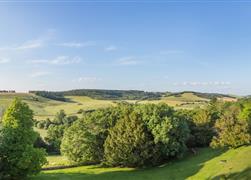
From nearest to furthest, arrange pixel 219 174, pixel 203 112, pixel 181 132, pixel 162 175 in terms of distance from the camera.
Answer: pixel 219 174 < pixel 162 175 < pixel 181 132 < pixel 203 112

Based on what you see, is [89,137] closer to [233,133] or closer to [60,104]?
[233,133]

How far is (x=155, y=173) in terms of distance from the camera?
46.1 m

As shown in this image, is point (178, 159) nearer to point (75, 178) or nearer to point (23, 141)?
point (75, 178)

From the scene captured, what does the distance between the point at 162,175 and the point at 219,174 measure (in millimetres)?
9053

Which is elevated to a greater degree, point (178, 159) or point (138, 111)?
point (138, 111)

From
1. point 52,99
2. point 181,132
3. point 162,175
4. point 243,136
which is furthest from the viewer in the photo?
point 52,99

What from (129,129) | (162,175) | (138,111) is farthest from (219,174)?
(138,111)

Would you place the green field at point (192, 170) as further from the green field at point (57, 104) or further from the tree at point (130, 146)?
the green field at point (57, 104)

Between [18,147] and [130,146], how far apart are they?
739 inches

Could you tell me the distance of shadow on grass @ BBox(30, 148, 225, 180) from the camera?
43375 mm

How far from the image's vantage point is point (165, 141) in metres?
52.1

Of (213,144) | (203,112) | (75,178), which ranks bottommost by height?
(75,178)

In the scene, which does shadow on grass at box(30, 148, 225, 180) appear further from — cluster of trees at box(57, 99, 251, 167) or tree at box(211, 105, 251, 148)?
cluster of trees at box(57, 99, 251, 167)

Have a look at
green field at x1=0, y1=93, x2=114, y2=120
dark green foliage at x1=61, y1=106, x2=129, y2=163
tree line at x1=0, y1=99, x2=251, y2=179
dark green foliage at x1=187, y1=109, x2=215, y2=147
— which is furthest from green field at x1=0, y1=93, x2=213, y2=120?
dark green foliage at x1=187, y1=109, x2=215, y2=147
